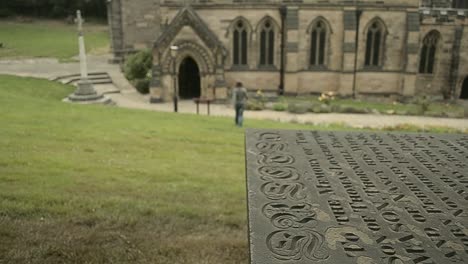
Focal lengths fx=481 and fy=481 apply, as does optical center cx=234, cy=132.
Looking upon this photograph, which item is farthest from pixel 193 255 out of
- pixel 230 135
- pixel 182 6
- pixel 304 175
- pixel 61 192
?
pixel 182 6

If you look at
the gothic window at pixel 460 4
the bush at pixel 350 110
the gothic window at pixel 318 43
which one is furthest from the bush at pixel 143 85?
the gothic window at pixel 460 4

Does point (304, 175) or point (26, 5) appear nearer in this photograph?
point (304, 175)

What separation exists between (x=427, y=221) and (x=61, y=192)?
6.12 m

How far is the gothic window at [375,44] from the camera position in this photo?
1075 inches

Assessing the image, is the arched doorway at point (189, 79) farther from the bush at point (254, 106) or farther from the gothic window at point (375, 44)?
the gothic window at point (375, 44)

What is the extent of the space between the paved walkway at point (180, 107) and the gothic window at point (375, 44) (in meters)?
5.41

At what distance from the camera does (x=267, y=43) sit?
27438 millimetres

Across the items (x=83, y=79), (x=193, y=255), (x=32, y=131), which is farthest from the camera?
(x=83, y=79)

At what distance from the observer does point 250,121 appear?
61.9ft

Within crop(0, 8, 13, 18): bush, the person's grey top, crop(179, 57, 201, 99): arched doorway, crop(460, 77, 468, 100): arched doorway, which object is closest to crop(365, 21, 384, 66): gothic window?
crop(460, 77, 468, 100): arched doorway

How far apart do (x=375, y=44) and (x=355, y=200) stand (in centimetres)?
2465

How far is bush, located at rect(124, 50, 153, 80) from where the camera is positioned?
29125mm

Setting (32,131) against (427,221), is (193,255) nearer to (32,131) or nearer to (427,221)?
(427,221)

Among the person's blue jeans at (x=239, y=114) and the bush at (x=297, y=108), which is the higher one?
the person's blue jeans at (x=239, y=114)
